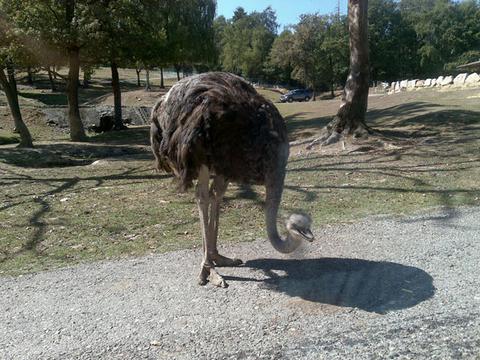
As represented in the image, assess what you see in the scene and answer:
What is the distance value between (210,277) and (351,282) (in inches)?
50.2

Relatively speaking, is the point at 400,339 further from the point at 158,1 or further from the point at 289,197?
the point at 158,1

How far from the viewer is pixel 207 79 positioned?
4879 millimetres

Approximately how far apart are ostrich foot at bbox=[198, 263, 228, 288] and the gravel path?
85mm

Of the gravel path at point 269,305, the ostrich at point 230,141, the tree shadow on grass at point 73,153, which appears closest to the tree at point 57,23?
the tree shadow on grass at point 73,153

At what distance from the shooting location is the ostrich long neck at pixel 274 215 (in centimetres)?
441

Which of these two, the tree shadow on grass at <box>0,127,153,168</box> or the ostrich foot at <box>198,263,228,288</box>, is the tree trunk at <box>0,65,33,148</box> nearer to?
the tree shadow on grass at <box>0,127,153,168</box>

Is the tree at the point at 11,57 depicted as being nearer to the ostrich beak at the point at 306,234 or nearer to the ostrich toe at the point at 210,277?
the ostrich toe at the point at 210,277

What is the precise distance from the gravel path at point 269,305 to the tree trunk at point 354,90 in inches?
279

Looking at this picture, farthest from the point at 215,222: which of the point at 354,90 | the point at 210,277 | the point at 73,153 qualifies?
the point at 73,153

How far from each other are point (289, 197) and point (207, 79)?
3696 millimetres

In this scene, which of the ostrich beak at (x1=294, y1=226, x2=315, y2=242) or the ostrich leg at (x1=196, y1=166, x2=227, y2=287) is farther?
the ostrich leg at (x1=196, y1=166, x2=227, y2=287)

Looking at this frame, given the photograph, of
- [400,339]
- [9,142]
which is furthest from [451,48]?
[400,339]

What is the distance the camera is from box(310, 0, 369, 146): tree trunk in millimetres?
12398

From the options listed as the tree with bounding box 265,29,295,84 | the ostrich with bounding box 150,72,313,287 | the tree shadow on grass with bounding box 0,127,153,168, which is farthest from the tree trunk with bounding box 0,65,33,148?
the tree with bounding box 265,29,295,84
